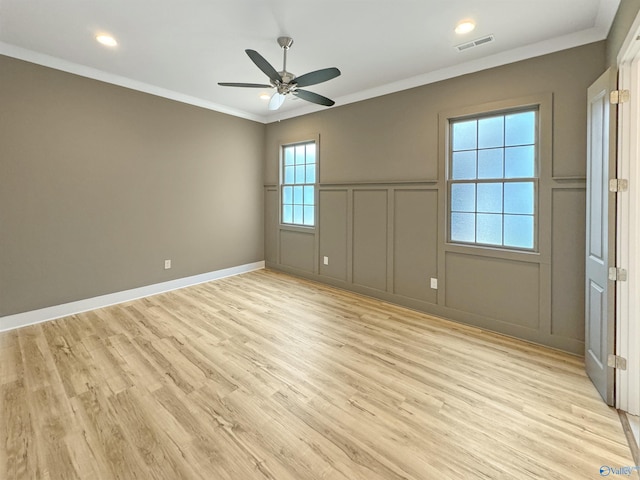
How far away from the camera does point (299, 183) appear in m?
5.27

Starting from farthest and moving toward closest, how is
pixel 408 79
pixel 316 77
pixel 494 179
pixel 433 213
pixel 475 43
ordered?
pixel 408 79 → pixel 433 213 → pixel 494 179 → pixel 475 43 → pixel 316 77

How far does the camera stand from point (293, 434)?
1739 millimetres

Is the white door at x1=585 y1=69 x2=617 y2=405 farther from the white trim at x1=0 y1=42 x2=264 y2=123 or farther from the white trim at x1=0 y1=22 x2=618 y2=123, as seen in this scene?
the white trim at x1=0 y1=42 x2=264 y2=123

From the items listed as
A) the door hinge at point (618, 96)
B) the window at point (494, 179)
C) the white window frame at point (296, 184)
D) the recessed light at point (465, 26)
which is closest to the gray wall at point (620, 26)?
the door hinge at point (618, 96)

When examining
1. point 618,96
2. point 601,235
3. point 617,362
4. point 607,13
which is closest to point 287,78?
point 618,96

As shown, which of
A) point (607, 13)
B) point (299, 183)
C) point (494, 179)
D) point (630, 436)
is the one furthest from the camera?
point (299, 183)

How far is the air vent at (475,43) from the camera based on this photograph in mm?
2773

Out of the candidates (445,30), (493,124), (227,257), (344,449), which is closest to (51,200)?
(227,257)

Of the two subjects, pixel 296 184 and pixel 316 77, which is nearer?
pixel 316 77

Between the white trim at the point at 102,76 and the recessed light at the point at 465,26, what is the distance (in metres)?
3.72

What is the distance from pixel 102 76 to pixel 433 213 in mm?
4492

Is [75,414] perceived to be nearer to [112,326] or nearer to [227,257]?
[112,326]

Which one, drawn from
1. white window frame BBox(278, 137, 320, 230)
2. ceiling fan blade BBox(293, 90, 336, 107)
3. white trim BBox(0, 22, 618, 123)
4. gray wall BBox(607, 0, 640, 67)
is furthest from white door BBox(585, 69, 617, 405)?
white window frame BBox(278, 137, 320, 230)

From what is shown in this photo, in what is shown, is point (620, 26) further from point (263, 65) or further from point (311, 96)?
point (263, 65)
